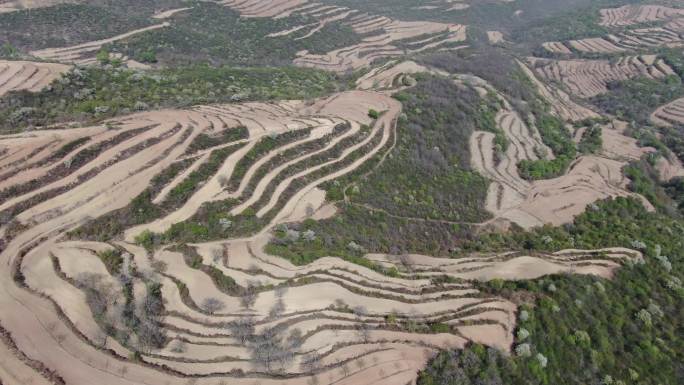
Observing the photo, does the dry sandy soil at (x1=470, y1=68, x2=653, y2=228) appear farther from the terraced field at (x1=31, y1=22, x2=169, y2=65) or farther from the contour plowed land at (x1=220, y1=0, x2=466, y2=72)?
the terraced field at (x1=31, y1=22, x2=169, y2=65)

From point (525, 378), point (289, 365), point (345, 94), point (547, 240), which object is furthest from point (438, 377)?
point (345, 94)

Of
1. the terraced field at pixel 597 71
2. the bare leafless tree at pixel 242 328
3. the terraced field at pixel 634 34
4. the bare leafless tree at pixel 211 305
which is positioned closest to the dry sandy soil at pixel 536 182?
the bare leafless tree at pixel 242 328

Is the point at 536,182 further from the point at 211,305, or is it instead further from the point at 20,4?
the point at 20,4

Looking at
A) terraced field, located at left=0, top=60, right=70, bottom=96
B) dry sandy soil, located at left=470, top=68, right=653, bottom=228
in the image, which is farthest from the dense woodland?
dry sandy soil, located at left=470, top=68, right=653, bottom=228

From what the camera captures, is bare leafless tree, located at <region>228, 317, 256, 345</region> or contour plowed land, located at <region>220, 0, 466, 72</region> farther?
contour plowed land, located at <region>220, 0, 466, 72</region>

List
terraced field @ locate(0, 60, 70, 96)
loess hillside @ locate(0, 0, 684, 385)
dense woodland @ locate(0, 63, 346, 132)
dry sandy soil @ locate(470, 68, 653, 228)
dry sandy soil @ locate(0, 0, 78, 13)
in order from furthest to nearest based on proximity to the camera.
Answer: dry sandy soil @ locate(0, 0, 78, 13) < terraced field @ locate(0, 60, 70, 96) < dry sandy soil @ locate(470, 68, 653, 228) < dense woodland @ locate(0, 63, 346, 132) < loess hillside @ locate(0, 0, 684, 385)

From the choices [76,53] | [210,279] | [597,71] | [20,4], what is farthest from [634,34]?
[20,4]

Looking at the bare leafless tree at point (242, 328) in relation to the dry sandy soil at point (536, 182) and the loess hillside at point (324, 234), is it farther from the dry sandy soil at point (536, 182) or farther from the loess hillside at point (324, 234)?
the dry sandy soil at point (536, 182)
